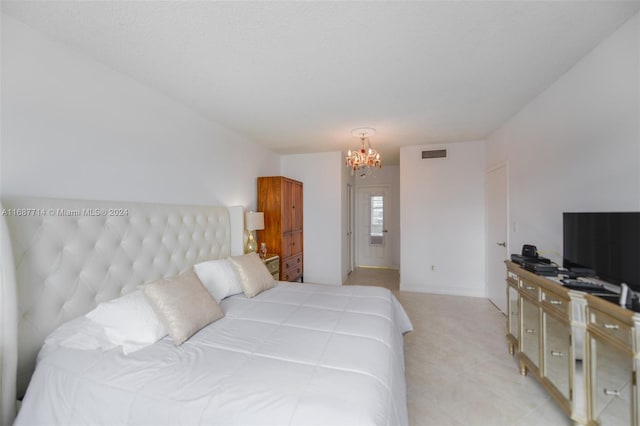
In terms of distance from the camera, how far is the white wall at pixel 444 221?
4.27 meters

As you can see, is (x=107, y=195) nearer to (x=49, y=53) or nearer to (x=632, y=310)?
(x=49, y=53)

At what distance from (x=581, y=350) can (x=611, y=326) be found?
332mm

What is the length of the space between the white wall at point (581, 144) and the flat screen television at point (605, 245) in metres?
0.17

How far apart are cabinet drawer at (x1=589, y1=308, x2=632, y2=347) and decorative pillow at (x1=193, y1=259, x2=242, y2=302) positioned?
8.36ft

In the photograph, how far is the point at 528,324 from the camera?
83.7 inches

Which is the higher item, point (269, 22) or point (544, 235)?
point (269, 22)

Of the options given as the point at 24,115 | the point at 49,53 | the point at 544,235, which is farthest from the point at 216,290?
the point at 544,235

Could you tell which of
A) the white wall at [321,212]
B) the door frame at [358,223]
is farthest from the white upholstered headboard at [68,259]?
the door frame at [358,223]

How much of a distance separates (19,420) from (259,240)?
300cm

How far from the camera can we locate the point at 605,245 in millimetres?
1532

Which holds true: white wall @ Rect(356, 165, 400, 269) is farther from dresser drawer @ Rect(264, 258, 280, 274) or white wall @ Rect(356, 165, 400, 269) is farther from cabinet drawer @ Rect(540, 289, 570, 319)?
cabinet drawer @ Rect(540, 289, 570, 319)

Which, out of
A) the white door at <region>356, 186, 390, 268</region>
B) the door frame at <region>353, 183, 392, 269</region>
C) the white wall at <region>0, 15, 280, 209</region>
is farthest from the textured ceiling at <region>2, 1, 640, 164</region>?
the white door at <region>356, 186, 390, 268</region>

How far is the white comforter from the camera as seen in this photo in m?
1.06

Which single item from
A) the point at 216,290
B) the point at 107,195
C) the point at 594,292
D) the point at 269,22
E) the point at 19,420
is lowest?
the point at 19,420
